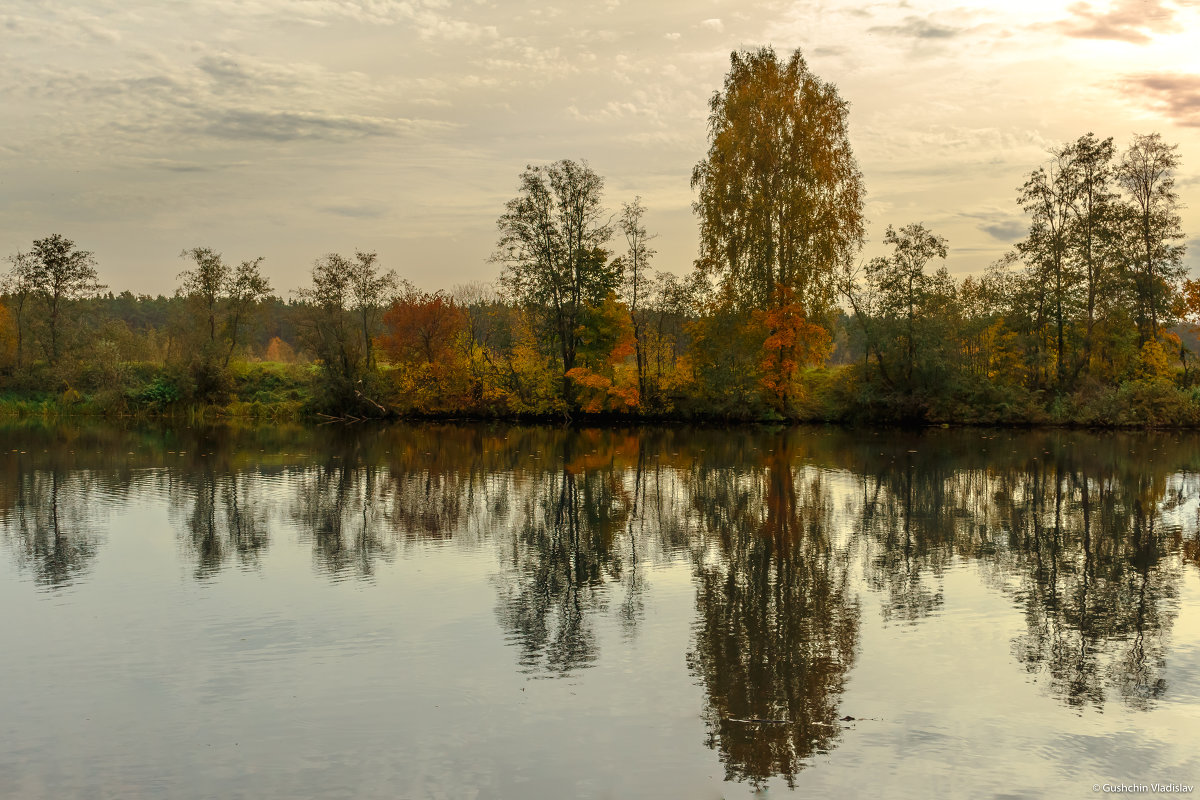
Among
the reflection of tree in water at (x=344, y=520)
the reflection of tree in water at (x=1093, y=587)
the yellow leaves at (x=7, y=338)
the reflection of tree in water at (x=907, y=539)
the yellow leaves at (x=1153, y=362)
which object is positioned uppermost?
the yellow leaves at (x=7, y=338)

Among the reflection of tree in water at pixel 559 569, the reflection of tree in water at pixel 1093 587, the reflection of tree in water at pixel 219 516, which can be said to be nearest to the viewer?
the reflection of tree in water at pixel 1093 587

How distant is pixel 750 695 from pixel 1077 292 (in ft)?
128

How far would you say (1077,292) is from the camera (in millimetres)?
40438

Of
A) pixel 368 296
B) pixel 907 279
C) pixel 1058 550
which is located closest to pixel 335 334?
pixel 368 296

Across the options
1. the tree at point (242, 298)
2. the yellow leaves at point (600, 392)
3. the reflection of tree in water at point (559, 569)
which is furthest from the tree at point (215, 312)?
the reflection of tree in water at point (559, 569)

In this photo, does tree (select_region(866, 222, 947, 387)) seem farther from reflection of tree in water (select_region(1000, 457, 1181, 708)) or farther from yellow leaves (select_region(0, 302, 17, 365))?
yellow leaves (select_region(0, 302, 17, 365))

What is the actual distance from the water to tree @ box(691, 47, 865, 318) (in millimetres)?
22378

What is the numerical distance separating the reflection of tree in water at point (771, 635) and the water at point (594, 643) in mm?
37

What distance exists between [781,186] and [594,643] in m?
33.7

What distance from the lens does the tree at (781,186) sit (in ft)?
129

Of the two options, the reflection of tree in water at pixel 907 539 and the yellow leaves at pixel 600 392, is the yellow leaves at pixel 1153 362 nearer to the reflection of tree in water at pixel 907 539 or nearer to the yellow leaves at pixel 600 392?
the yellow leaves at pixel 600 392

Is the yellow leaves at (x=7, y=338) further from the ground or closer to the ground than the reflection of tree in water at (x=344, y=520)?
further from the ground

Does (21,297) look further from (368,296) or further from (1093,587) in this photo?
(1093,587)

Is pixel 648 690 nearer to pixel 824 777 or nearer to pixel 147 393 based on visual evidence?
pixel 824 777
